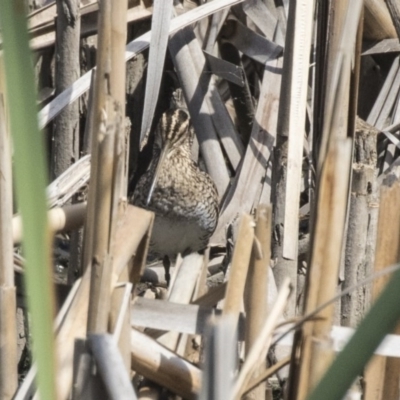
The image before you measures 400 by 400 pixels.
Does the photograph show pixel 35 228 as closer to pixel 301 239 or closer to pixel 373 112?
pixel 301 239

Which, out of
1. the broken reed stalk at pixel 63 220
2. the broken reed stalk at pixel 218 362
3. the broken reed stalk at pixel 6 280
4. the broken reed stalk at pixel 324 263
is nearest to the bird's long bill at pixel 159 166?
the broken reed stalk at pixel 63 220

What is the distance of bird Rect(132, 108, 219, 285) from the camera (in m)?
3.24

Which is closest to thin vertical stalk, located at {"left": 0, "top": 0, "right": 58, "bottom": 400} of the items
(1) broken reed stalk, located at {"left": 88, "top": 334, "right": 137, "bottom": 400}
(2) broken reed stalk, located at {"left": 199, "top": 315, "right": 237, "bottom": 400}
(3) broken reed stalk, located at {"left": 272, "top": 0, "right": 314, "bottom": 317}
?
(2) broken reed stalk, located at {"left": 199, "top": 315, "right": 237, "bottom": 400}

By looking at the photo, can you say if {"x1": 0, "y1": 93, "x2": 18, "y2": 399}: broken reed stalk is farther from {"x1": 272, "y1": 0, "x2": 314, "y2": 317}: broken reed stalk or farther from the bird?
the bird

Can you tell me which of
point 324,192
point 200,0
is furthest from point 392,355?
point 200,0

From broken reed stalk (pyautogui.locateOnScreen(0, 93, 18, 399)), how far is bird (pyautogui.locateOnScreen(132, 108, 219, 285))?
158 centimetres

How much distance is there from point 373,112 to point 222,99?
584 millimetres

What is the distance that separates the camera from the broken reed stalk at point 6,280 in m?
1.56

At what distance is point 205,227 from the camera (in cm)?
325

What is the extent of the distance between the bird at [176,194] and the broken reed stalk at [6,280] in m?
1.58

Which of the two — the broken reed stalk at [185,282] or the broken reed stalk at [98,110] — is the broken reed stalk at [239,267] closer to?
the broken reed stalk at [98,110]

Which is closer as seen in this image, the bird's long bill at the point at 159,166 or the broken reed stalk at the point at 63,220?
the broken reed stalk at the point at 63,220

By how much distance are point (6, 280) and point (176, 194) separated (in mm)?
1847

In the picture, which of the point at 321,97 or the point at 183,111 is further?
the point at 183,111
